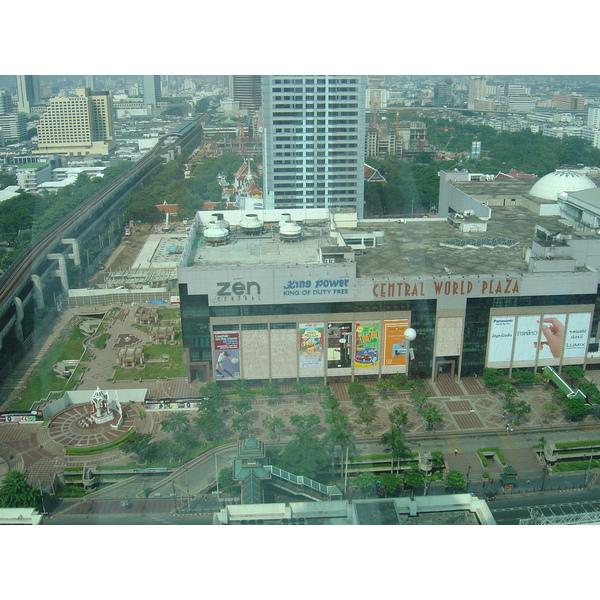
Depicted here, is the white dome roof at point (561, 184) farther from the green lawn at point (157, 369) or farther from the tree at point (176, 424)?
the tree at point (176, 424)

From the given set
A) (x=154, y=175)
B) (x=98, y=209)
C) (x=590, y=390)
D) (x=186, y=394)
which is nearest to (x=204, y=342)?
(x=186, y=394)

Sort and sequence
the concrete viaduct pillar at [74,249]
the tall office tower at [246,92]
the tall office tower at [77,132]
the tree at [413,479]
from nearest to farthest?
the tree at [413,479] → the concrete viaduct pillar at [74,249] → the tall office tower at [246,92] → the tall office tower at [77,132]

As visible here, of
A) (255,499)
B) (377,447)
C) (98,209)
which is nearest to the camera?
(255,499)

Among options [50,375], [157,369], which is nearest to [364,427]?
[157,369]

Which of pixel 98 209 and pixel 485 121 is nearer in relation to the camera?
pixel 98 209

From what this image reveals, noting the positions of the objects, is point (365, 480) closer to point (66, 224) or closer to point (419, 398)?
point (419, 398)

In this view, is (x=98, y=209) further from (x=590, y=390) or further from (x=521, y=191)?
(x=590, y=390)

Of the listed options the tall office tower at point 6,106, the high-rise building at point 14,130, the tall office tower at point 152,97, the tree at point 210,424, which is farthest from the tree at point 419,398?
the high-rise building at point 14,130
